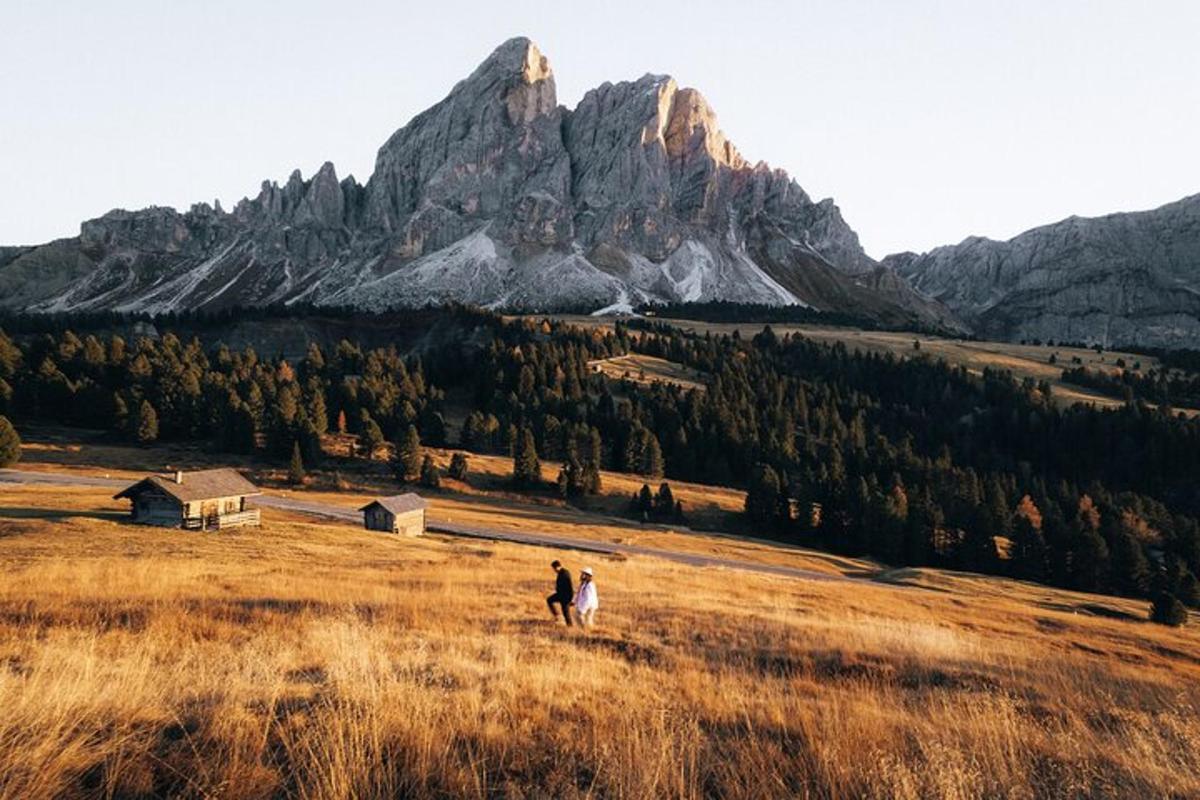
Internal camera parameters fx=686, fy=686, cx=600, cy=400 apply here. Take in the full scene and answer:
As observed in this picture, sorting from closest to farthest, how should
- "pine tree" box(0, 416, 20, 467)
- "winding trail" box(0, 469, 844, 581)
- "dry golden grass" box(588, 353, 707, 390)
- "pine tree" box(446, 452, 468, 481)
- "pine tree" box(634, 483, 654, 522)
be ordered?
"winding trail" box(0, 469, 844, 581) → "pine tree" box(0, 416, 20, 467) → "pine tree" box(634, 483, 654, 522) → "pine tree" box(446, 452, 468, 481) → "dry golden grass" box(588, 353, 707, 390)

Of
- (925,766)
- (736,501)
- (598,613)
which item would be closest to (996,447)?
(736,501)

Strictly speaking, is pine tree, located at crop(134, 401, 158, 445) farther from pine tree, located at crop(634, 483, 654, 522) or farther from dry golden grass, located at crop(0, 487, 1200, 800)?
dry golden grass, located at crop(0, 487, 1200, 800)

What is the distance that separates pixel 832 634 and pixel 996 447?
507 ft

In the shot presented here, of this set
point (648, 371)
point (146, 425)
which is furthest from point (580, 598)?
point (648, 371)

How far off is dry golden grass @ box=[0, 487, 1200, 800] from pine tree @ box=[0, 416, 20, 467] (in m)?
71.2

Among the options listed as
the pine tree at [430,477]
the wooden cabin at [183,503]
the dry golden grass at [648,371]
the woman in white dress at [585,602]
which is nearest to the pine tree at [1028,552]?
the pine tree at [430,477]

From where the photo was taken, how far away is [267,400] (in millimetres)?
107688

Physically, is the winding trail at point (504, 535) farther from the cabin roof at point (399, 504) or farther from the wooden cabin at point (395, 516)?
the cabin roof at point (399, 504)

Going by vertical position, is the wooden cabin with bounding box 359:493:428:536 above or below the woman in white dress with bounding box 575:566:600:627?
below

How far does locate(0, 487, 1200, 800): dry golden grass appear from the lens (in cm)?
523

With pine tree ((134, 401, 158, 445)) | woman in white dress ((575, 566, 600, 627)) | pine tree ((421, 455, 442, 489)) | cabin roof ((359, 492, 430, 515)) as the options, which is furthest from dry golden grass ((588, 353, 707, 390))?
woman in white dress ((575, 566, 600, 627))

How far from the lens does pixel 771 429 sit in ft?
A: 427

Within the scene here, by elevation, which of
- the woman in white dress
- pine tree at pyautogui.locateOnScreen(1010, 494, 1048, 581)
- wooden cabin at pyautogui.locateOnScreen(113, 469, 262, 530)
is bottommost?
pine tree at pyautogui.locateOnScreen(1010, 494, 1048, 581)

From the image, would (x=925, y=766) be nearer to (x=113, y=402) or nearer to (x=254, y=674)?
(x=254, y=674)
